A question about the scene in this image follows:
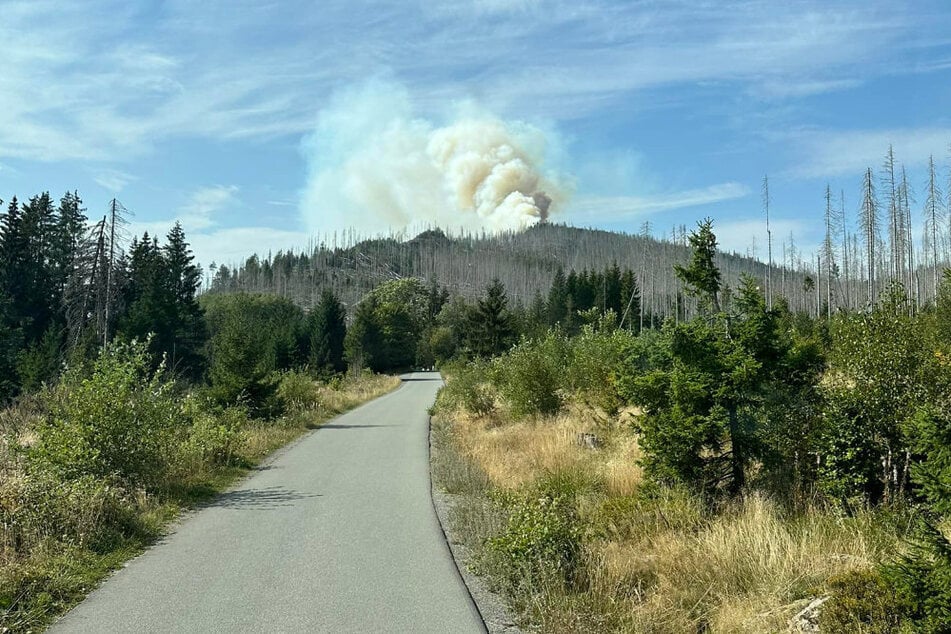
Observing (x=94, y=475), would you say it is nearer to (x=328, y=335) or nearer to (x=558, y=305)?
(x=328, y=335)

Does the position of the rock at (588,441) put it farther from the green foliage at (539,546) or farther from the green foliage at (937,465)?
the green foliage at (937,465)

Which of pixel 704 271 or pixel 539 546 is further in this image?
pixel 704 271

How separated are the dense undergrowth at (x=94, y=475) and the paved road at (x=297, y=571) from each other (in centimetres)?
38

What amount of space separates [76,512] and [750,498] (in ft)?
27.4

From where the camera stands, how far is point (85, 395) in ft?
34.4

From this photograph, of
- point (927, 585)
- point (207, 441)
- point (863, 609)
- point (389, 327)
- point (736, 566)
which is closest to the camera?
point (927, 585)

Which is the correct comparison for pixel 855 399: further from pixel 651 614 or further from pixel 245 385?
pixel 245 385

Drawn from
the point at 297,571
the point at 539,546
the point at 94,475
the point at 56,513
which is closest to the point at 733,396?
the point at 539,546

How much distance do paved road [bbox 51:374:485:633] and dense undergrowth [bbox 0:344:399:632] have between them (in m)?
0.38

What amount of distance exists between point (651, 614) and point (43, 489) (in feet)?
22.2

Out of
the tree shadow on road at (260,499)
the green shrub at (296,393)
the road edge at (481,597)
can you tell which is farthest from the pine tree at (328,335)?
the road edge at (481,597)

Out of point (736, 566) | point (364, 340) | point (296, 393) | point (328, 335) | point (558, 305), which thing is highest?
point (558, 305)

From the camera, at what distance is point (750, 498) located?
31.7 ft

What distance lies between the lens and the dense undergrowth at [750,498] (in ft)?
19.3
